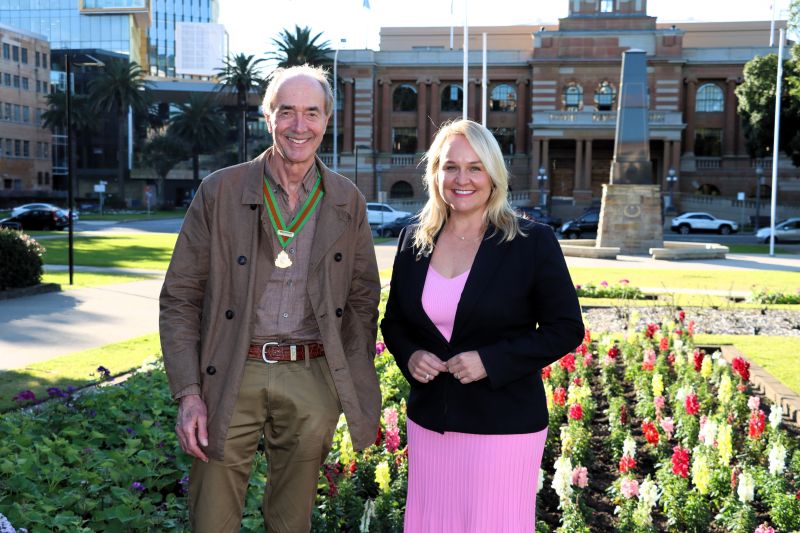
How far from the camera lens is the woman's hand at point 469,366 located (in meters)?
3.38

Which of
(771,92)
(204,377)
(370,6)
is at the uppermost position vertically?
(370,6)

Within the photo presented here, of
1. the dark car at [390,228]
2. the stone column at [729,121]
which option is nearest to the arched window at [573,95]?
the stone column at [729,121]

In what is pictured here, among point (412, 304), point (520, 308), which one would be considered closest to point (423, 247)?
point (412, 304)

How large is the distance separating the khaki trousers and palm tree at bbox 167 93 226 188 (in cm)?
7297

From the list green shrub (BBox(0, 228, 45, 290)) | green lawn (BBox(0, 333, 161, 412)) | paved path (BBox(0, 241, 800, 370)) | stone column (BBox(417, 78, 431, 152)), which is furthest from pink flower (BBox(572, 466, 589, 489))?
stone column (BBox(417, 78, 431, 152))

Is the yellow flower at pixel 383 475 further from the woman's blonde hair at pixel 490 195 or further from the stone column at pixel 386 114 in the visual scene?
the stone column at pixel 386 114

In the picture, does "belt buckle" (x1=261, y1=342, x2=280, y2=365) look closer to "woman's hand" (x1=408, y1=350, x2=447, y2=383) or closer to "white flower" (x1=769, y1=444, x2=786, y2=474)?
"woman's hand" (x1=408, y1=350, x2=447, y2=383)

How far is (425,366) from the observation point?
345 cm

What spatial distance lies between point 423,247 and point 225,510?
1.32 m

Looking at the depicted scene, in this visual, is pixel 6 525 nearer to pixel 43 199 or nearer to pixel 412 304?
pixel 412 304

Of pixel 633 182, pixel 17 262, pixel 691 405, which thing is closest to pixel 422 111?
pixel 633 182

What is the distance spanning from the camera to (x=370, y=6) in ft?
146

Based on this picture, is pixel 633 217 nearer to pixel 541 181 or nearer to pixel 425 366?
pixel 425 366

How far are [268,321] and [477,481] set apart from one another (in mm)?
1034
